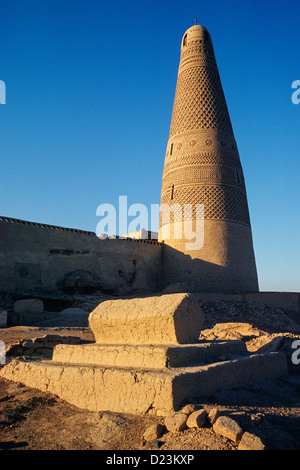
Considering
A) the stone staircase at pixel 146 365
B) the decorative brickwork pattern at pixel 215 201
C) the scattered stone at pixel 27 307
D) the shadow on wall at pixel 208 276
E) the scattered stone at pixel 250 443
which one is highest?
the decorative brickwork pattern at pixel 215 201

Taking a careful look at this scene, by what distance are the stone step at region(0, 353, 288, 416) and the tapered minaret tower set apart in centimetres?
990

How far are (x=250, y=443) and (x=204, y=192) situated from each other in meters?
12.3

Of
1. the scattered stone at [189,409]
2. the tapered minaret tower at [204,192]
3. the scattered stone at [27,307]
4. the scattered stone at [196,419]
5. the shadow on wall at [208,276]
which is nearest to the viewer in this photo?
the scattered stone at [196,419]

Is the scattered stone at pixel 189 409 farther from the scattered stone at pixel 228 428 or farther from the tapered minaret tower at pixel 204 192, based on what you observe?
the tapered minaret tower at pixel 204 192

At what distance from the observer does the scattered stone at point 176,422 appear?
6.83 ft

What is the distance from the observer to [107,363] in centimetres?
319

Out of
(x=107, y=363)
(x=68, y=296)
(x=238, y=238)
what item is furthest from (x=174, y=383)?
(x=238, y=238)

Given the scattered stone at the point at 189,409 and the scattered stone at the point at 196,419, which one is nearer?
the scattered stone at the point at 196,419

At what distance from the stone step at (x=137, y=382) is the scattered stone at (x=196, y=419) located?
264mm

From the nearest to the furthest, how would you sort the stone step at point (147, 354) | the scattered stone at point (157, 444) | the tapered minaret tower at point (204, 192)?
the scattered stone at point (157, 444) → the stone step at point (147, 354) → the tapered minaret tower at point (204, 192)

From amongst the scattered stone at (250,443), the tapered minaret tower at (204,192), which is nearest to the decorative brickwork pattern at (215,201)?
the tapered minaret tower at (204,192)

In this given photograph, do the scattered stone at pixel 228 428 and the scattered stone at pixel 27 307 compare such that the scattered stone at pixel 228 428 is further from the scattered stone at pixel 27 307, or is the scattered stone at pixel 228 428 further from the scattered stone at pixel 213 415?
the scattered stone at pixel 27 307

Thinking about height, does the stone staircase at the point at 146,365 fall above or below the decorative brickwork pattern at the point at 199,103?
below
